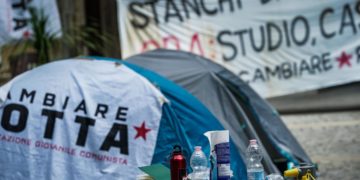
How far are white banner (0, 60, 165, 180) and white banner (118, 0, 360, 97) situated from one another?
6.11 metres

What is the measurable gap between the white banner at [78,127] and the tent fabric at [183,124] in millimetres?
70

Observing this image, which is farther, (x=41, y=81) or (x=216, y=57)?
(x=216, y=57)

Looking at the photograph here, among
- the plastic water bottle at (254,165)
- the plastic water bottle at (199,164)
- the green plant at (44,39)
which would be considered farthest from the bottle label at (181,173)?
the green plant at (44,39)

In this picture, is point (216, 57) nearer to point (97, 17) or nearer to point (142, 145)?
point (97, 17)

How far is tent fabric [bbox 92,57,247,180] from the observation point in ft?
17.5

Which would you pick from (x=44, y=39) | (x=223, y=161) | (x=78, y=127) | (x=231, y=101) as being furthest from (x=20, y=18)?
(x=223, y=161)

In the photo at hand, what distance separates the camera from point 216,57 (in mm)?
11562

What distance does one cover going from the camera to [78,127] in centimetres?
532

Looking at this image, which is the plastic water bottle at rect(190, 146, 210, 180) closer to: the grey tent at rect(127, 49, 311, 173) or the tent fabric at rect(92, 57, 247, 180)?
the tent fabric at rect(92, 57, 247, 180)

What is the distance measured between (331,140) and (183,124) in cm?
482

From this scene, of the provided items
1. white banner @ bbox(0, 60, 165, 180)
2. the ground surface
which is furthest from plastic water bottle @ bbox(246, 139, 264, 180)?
the ground surface

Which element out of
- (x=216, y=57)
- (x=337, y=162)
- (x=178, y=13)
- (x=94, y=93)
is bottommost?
(x=337, y=162)

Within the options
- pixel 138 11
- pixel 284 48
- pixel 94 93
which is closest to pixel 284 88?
pixel 284 48

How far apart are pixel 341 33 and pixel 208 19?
206 cm
